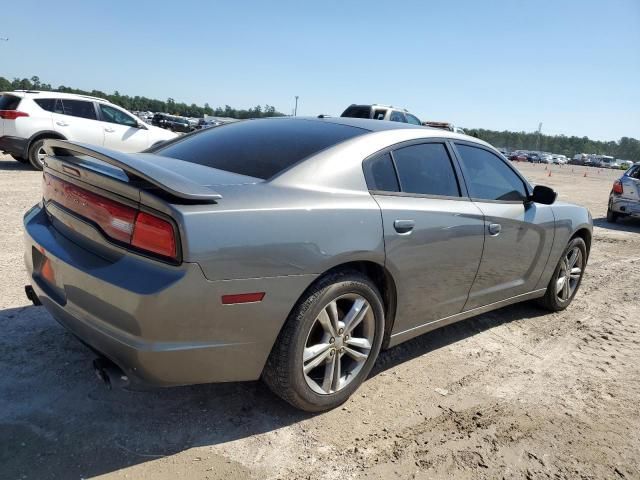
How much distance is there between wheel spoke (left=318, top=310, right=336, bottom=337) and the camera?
265 cm

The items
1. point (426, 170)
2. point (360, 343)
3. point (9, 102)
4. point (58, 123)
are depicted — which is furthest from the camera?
point (58, 123)

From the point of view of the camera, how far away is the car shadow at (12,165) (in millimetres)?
11079

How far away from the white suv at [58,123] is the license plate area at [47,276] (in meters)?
8.24

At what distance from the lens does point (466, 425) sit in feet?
A: 9.39

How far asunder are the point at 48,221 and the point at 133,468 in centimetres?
142

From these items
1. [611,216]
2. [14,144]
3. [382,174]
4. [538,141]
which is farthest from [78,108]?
[538,141]

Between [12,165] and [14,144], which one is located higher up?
[14,144]

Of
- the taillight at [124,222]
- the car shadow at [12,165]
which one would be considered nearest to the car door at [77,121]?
the car shadow at [12,165]

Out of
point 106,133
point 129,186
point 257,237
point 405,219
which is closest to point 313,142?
point 405,219

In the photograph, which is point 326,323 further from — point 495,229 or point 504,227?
point 504,227

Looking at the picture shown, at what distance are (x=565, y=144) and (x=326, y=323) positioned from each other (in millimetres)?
143765

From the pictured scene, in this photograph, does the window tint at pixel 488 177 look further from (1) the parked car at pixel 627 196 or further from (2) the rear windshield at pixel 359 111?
(2) the rear windshield at pixel 359 111

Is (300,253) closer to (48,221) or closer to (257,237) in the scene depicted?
(257,237)

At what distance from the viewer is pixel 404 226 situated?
2.95 meters
